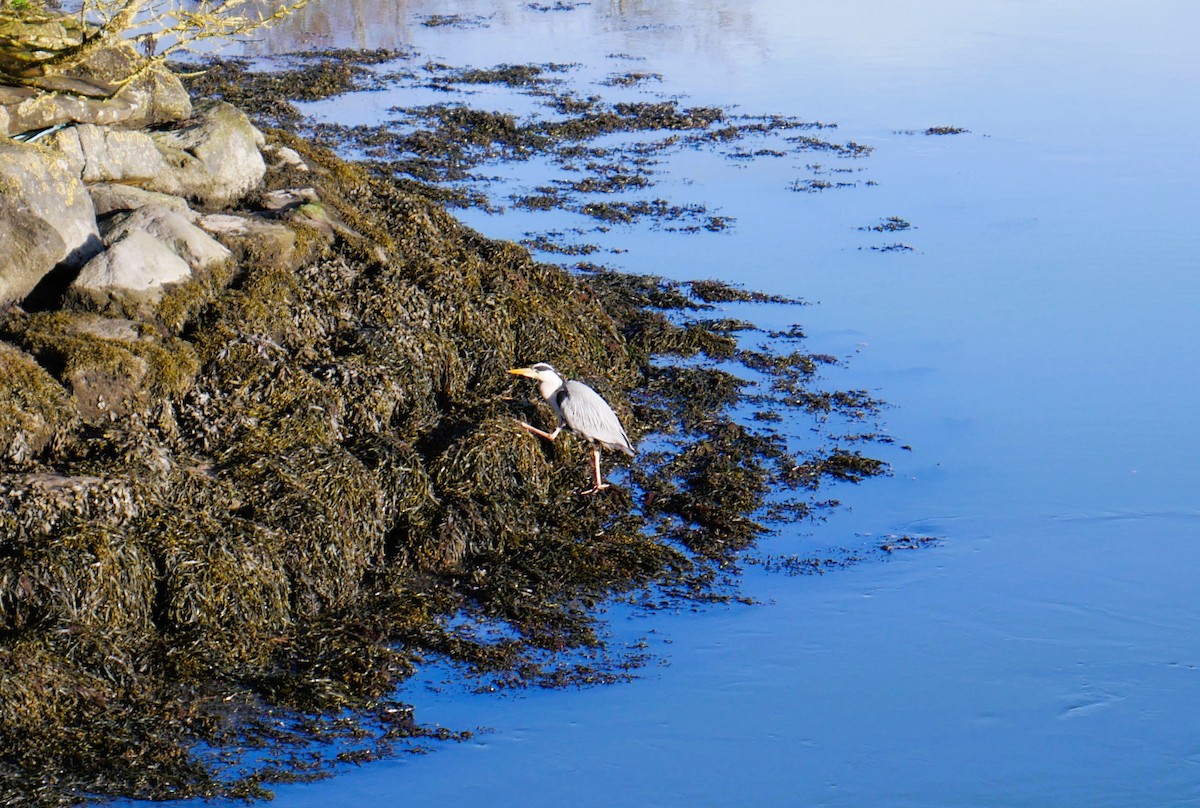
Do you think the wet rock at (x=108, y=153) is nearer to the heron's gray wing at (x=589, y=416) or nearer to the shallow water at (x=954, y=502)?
the heron's gray wing at (x=589, y=416)

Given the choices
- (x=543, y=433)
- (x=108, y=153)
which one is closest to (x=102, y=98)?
(x=108, y=153)

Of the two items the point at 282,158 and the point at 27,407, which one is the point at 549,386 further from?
the point at 282,158

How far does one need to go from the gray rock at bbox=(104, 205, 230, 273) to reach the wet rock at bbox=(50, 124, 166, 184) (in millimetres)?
522

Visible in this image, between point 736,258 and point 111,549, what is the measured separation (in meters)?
6.83

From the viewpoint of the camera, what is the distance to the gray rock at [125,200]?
7.61m

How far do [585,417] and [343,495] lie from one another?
1.52 m

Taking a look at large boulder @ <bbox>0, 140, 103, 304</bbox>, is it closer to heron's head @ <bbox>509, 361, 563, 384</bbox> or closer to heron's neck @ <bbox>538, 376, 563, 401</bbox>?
heron's head @ <bbox>509, 361, 563, 384</bbox>

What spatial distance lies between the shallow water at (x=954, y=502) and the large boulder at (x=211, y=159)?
316cm

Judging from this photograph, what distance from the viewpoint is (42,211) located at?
6910 mm

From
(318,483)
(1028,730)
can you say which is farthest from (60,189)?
(1028,730)

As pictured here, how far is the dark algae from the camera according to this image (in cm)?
530

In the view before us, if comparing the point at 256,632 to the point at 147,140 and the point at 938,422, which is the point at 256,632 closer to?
the point at 147,140

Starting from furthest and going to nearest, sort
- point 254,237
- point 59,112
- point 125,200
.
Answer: point 59,112, point 254,237, point 125,200

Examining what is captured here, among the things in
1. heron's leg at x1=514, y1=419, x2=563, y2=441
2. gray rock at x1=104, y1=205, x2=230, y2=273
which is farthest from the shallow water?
gray rock at x1=104, y1=205, x2=230, y2=273
